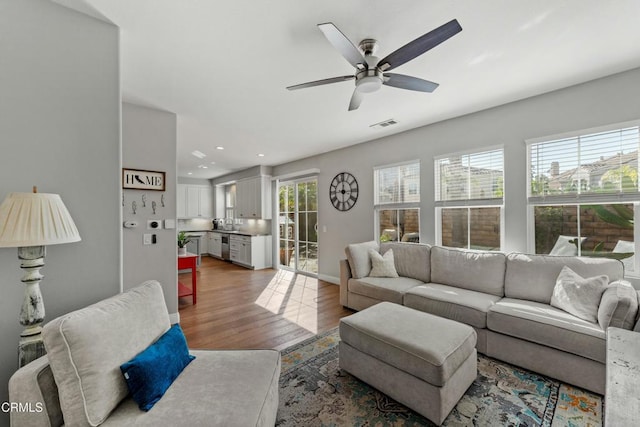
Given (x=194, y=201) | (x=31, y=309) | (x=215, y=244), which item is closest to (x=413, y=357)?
(x=31, y=309)

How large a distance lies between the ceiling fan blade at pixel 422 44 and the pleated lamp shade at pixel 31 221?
2093mm

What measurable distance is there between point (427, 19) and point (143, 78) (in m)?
2.45

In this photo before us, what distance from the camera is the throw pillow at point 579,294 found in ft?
7.05

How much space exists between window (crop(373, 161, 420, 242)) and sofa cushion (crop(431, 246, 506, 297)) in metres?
0.70

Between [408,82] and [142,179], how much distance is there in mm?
2977

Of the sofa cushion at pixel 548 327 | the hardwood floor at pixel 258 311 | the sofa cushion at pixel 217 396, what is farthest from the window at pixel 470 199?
the sofa cushion at pixel 217 396

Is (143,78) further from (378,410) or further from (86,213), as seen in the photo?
(378,410)

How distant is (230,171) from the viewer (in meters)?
7.75

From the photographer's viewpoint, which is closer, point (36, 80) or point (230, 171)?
point (36, 80)

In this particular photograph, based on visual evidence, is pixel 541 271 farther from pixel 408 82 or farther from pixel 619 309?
pixel 408 82

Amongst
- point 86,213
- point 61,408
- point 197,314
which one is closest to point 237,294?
point 197,314

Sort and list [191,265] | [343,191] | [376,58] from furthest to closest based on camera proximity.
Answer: [343,191] → [191,265] → [376,58]

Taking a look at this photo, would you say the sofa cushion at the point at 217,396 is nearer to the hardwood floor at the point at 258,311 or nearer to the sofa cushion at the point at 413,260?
the hardwood floor at the point at 258,311

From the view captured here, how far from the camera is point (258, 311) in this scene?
3729mm
